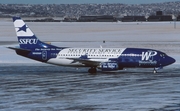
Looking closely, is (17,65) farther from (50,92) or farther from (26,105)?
(26,105)

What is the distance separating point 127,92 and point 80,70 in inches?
946

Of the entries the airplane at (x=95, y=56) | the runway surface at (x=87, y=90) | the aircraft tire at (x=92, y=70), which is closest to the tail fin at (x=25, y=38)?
the airplane at (x=95, y=56)

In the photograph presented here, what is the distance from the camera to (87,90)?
55.3 metres

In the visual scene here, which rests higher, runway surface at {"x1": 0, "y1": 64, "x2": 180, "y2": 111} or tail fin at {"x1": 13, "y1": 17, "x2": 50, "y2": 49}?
tail fin at {"x1": 13, "y1": 17, "x2": 50, "y2": 49}

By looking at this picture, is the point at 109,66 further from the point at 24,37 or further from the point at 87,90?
the point at 87,90

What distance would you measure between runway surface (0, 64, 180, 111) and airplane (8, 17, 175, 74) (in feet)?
3.54

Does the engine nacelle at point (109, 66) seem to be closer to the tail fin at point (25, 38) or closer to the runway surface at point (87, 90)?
the runway surface at point (87, 90)

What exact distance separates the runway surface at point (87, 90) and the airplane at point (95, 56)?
1078 millimetres

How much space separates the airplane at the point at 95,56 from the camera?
234 ft

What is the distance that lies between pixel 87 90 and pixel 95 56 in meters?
17.7

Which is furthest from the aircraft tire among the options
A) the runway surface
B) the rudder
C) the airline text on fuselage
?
the rudder

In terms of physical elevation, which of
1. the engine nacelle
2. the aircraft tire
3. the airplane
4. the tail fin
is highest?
the tail fin

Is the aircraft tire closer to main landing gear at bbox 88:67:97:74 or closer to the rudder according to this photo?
main landing gear at bbox 88:67:97:74

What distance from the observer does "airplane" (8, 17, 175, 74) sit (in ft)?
234
